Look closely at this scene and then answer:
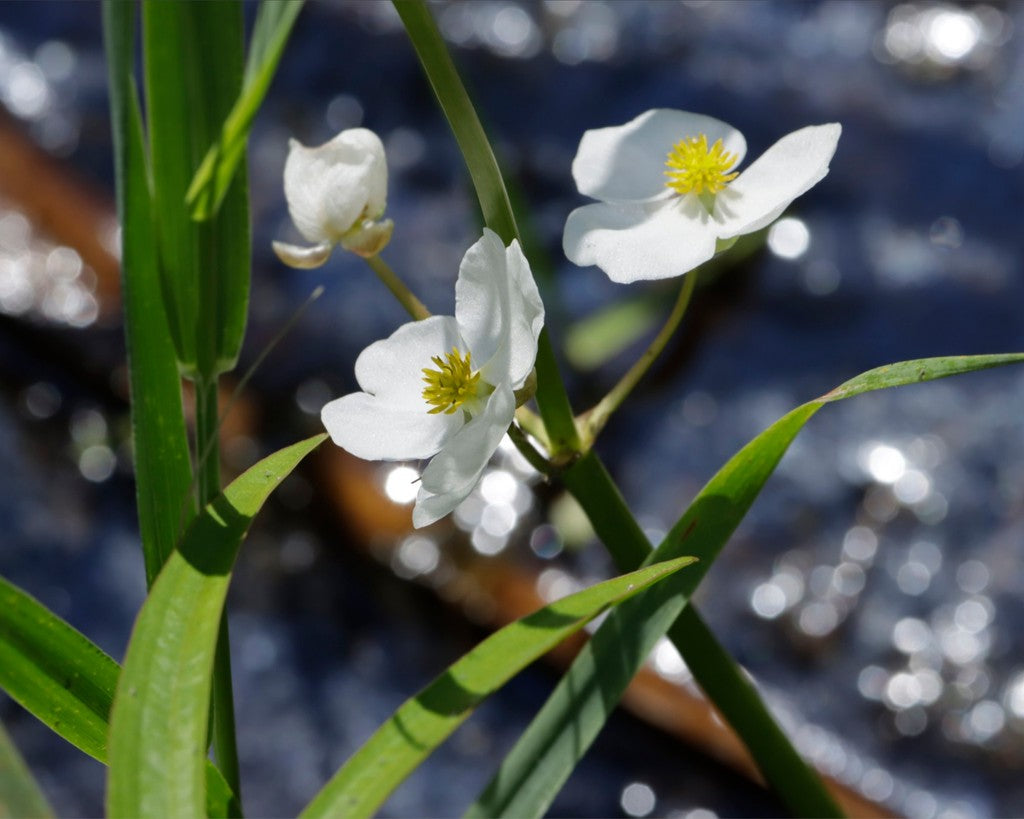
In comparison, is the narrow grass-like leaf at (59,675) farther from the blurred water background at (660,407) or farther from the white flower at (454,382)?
the blurred water background at (660,407)

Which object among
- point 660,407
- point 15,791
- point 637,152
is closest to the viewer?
point 15,791

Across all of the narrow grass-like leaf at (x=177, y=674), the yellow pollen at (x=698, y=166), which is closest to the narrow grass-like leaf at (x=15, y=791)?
the narrow grass-like leaf at (x=177, y=674)

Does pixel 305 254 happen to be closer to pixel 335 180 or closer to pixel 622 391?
pixel 335 180

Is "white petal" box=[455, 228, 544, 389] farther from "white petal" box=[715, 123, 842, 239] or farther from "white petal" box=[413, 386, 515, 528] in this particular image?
"white petal" box=[715, 123, 842, 239]

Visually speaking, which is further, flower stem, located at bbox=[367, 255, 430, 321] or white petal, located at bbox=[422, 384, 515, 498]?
flower stem, located at bbox=[367, 255, 430, 321]

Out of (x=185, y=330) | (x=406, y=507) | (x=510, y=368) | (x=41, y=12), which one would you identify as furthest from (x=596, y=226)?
(x=41, y=12)

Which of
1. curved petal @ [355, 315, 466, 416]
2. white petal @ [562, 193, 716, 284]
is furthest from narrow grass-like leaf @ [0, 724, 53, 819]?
→ white petal @ [562, 193, 716, 284]

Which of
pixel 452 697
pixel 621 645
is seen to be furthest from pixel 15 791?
pixel 621 645
